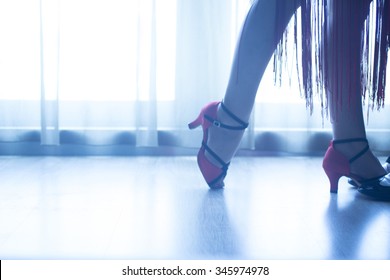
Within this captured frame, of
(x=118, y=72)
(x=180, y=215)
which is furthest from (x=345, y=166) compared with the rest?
(x=118, y=72)

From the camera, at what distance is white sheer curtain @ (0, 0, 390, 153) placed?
1.64m

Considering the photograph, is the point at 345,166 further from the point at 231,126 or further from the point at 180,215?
the point at 180,215

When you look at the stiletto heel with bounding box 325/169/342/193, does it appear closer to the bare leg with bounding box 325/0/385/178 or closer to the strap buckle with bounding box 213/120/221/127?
the bare leg with bounding box 325/0/385/178

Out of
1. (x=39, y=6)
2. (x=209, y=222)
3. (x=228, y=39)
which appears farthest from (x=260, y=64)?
(x=39, y=6)

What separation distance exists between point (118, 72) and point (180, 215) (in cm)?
81

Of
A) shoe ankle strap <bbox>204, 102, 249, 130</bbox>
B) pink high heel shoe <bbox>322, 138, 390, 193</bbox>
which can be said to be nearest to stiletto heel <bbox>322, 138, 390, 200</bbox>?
pink high heel shoe <bbox>322, 138, 390, 193</bbox>

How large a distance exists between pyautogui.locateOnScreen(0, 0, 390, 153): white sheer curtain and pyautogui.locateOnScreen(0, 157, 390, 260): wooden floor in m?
0.22

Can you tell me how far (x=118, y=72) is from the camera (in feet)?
5.48

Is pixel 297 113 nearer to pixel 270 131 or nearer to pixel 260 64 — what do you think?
pixel 270 131

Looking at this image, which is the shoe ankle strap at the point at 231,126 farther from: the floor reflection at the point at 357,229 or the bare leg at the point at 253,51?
the floor reflection at the point at 357,229

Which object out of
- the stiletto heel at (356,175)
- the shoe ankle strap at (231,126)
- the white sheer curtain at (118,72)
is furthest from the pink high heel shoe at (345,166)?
the white sheer curtain at (118,72)

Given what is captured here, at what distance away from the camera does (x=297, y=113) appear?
172cm

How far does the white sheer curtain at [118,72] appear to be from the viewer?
1638 mm

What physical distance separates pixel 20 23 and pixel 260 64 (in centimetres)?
90
